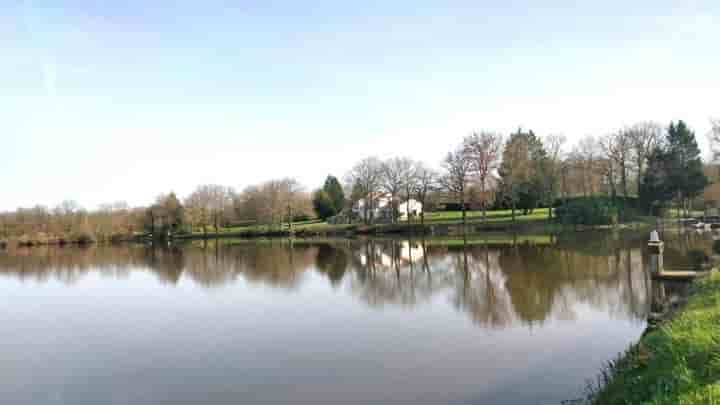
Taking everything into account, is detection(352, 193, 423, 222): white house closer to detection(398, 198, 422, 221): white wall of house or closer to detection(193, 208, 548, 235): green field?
detection(398, 198, 422, 221): white wall of house

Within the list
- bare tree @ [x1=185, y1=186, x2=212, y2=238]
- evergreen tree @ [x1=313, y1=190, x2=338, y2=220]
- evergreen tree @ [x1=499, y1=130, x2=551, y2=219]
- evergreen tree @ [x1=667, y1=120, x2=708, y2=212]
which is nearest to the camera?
evergreen tree @ [x1=667, y1=120, x2=708, y2=212]

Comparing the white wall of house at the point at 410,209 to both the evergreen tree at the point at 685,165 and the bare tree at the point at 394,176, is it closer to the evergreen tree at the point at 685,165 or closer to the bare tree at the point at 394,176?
the bare tree at the point at 394,176

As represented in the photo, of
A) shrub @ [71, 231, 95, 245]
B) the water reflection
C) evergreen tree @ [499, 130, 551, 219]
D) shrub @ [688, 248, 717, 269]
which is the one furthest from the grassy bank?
shrub @ [688, 248, 717, 269]

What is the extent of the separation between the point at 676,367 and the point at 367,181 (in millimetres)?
56060

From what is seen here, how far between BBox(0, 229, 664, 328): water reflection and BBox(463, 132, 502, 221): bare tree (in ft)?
50.9

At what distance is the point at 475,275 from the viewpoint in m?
20.6

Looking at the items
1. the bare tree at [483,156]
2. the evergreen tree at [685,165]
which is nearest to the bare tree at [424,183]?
the bare tree at [483,156]

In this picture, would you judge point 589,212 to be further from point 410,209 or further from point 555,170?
point 410,209

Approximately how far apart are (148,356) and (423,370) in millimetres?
6349

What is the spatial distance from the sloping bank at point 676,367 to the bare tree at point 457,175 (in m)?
43.1

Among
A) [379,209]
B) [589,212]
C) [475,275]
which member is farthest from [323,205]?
[475,275]

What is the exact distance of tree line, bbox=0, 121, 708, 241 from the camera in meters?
44.5

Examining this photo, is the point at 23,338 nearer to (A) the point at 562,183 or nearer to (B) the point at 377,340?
(B) the point at 377,340

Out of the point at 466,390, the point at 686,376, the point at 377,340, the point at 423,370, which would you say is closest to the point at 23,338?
the point at 377,340
